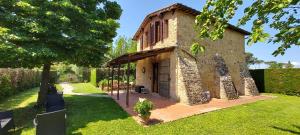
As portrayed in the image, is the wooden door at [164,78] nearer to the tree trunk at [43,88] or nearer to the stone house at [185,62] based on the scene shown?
the stone house at [185,62]

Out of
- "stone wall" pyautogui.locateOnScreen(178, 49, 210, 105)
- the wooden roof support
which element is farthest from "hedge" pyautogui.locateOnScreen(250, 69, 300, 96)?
the wooden roof support

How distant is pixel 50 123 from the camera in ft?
18.4

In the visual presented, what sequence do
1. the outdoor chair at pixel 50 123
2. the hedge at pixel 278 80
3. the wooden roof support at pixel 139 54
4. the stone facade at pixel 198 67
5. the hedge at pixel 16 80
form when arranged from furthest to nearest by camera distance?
1. the hedge at pixel 278 80
2. the hedge at pixel 16 80
3. the stone facade at pixel 198 67
4. the wooden roof support at pixel 139 54
5. the outdoor chair at pixel 50 123

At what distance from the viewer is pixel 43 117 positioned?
5.45 m

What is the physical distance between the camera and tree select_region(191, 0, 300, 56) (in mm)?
4109

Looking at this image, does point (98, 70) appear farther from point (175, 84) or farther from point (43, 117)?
point (43, 117)

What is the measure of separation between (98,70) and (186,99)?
1767 centimetres

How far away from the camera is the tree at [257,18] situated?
411cm

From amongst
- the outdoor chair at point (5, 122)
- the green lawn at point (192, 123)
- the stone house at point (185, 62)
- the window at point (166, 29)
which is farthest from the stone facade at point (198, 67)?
the outdoor chair at point (5, 122)

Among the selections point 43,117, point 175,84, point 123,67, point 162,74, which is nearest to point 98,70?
point 123,67

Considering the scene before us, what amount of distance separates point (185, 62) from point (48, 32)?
8.41m

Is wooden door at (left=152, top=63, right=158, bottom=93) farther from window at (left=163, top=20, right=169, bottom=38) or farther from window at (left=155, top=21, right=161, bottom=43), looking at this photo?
window at (left=163, top=20, right=169, bottom=38)

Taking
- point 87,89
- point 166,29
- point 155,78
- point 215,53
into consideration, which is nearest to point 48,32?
point 166,29

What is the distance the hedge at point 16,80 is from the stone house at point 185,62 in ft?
26.6
